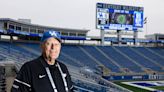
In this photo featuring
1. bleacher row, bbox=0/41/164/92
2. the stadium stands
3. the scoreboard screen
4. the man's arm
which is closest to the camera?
the man's arm

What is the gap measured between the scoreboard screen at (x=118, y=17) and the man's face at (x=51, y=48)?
37505 millimetres

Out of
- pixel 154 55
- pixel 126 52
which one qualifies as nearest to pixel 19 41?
pixel 126 52

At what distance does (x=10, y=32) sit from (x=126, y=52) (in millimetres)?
15988

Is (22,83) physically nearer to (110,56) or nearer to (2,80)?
(2,80)

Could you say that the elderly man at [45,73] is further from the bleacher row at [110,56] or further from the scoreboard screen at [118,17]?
the scoreboard screen at [118,17]

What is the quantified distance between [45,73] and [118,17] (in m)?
39.5

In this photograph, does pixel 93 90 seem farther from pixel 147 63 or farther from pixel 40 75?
pixel 147 63

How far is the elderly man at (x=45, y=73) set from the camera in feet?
7.69

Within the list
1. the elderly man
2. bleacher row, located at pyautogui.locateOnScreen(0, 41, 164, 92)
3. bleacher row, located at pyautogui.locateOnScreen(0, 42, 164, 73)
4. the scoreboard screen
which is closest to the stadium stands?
the elderly man

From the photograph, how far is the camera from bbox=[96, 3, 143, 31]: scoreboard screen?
40.2 meters

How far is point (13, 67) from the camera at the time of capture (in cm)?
1494

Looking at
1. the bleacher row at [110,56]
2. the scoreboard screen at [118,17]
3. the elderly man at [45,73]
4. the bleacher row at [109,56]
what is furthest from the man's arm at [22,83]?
the scoreboard screen at [118,17]

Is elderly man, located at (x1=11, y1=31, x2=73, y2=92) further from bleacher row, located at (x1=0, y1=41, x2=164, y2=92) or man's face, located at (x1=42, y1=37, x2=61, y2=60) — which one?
bleacher row, located at (x1=0, y1=41, x2=164, y2=92)

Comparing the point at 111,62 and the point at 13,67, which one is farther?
the point at 111,62
